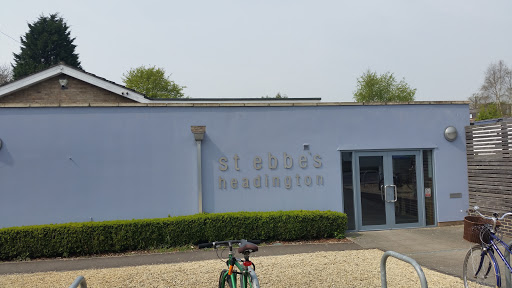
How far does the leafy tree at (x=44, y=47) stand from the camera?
38.7 meters

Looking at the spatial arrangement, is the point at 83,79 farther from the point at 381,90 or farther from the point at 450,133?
the point at 381,90

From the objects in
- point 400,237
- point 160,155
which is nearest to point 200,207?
point 160,155

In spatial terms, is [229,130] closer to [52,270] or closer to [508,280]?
[52,270]

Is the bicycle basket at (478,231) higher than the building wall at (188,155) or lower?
lower

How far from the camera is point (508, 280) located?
484 cm

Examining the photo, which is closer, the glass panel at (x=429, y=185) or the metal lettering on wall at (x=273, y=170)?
the metal lettering on wall at (x=273, y=170)

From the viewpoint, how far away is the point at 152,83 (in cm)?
4034

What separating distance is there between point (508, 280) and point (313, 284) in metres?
2.51

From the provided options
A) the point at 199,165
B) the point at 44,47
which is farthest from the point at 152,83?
the point at 199,165

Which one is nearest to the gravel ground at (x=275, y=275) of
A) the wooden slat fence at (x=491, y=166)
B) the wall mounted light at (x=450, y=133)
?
the wooden slat fence at (x=491, y=166)

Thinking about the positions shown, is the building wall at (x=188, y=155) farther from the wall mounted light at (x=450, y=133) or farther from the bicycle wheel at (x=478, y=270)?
the bicycle wheel at (x=478, y=270)

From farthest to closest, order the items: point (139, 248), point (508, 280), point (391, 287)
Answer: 1. point (139, 248)
2. point (391, 287)
3. point (508, 280)

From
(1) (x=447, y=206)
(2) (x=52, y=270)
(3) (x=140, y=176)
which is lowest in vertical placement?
(2) (x=52, y=270)

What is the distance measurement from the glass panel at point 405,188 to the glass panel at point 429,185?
0.93 feet
